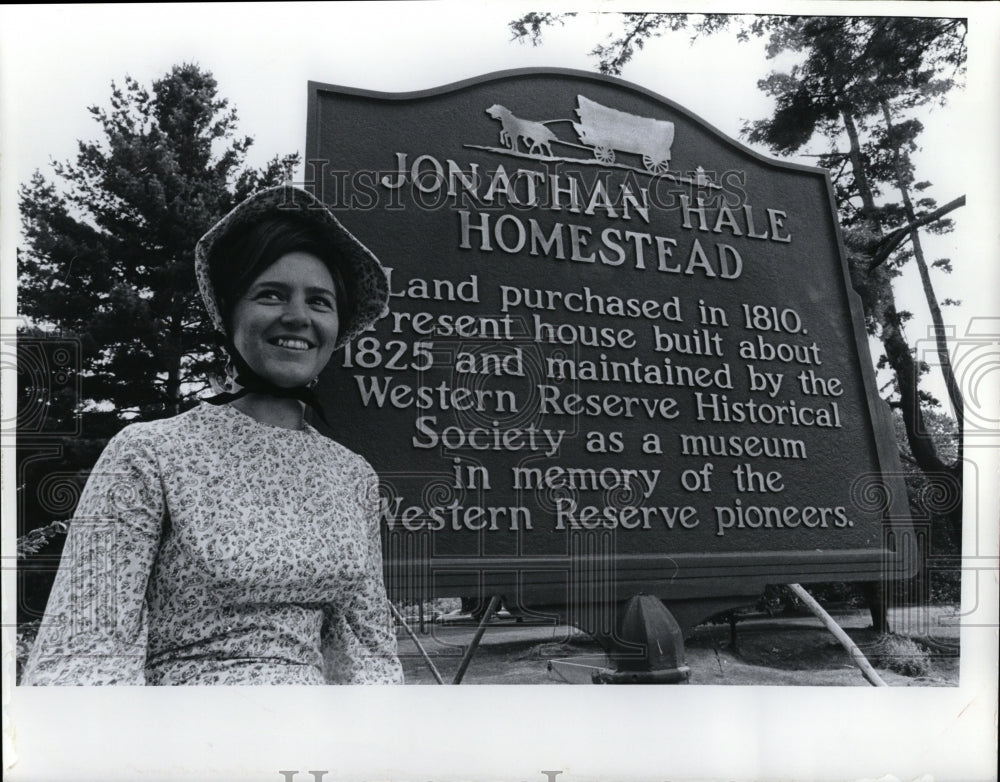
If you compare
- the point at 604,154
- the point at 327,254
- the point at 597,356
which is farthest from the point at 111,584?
the point at 604,154

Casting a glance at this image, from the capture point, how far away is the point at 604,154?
165 inches

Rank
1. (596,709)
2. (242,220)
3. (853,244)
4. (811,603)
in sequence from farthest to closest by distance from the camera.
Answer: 1. (853,244)
2. (811,603)
3. (596,709)
4. (242,220)

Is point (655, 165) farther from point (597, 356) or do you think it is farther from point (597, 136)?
point (597, 356)

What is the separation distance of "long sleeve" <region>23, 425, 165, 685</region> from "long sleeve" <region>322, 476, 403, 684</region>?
68cm

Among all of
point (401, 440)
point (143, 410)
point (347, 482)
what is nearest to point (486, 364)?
point (401, 440)

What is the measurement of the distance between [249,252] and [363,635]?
152 centimetres

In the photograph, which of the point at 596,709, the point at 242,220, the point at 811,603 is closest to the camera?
the point at 242,220

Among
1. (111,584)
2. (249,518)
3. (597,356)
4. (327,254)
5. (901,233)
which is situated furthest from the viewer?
(901,233)

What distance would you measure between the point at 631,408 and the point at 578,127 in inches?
48.8

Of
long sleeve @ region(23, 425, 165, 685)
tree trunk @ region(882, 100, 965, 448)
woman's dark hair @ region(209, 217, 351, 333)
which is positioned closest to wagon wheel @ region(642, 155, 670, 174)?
tree trunk @ region(882, 100, 965, 448)

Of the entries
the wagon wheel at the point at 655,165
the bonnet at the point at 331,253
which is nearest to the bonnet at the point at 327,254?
the bonnet at the point at 331,253

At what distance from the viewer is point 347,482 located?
372 cm

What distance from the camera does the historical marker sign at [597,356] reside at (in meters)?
3.88

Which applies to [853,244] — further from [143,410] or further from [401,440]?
[143,410]
